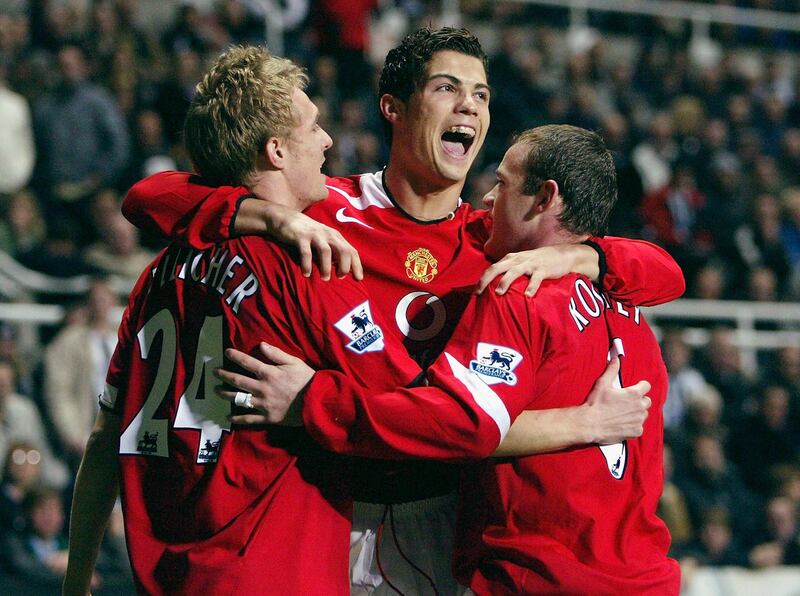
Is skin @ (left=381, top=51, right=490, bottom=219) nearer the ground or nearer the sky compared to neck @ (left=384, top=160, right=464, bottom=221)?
nearer the sky

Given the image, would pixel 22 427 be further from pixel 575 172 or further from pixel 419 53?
pixel 575 172

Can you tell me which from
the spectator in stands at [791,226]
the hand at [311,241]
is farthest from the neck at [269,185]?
the spectator in stands at [791,226]

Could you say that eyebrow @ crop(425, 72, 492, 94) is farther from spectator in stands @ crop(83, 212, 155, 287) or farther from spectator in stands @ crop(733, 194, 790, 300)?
spectator in stands @ crop(733, 194, 790, 300)

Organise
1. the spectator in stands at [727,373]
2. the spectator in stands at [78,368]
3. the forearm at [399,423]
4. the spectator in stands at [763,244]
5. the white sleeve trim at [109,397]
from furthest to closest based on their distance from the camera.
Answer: the spectator in stands at [763,244] → the spectator in stands at [727,373] → the spectator in stands at [78,368] → the white sleeve trim at [109,397] → the forearm at [399,423]

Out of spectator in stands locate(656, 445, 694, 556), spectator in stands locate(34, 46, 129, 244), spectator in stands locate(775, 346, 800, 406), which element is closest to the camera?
spectator in stands locate(656, 445, 694, 556)

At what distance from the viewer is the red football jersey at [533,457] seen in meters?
3.12

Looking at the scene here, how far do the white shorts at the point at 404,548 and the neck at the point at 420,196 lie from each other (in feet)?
3.24

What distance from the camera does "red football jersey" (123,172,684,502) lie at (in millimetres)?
3496

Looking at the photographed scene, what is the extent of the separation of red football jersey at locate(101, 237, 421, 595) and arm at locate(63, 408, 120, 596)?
28cm

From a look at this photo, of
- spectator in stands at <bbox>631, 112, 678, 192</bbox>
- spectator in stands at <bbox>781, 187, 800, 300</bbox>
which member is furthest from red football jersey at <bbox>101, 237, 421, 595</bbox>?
spectator in stands at <bbox>631, 112, 678, 192</bbox>

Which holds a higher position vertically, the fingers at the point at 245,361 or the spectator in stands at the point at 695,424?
the fingers at the point at 245,361

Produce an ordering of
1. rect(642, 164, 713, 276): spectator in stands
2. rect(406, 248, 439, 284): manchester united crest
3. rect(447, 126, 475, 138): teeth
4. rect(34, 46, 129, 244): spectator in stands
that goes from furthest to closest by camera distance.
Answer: rect(642, 164, 713, 276): spectator in stands < rect(34, 46, 129, 244): spectator in stands < rect(447, 126, 475, 138): teeth < rect(406, 248, 439, 284): manchester united crest

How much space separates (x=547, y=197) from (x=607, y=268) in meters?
0.28

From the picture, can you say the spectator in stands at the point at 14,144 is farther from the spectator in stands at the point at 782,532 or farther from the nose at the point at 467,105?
the spectator in stands at the point at 782,532
